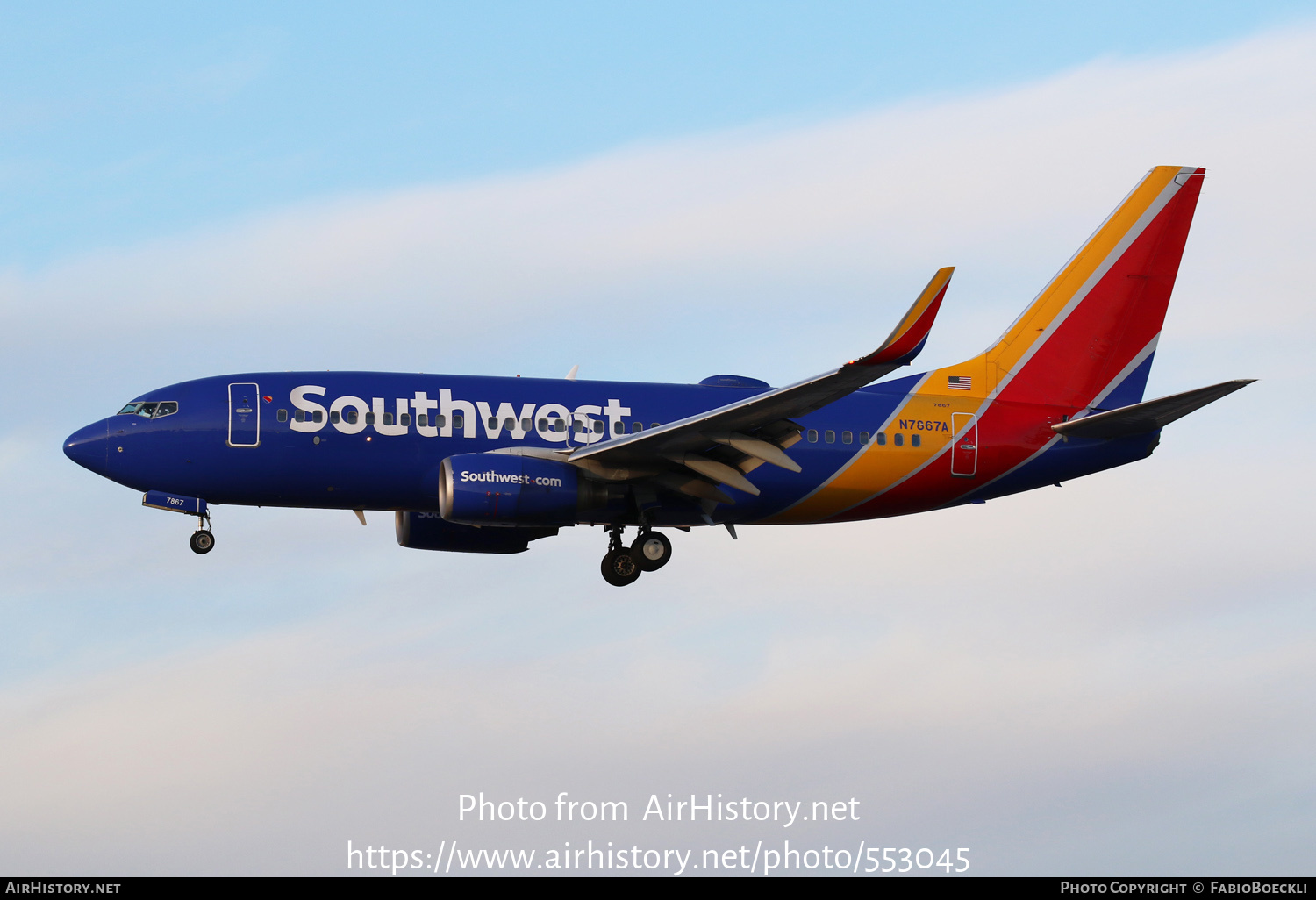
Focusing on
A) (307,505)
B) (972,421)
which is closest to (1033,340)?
(972,421)

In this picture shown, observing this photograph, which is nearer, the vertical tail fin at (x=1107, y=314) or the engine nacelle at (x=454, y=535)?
the engine nacelle at (x=454, y=535)

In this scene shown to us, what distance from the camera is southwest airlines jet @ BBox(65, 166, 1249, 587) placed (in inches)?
1416

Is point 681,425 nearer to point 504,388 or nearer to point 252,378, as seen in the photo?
point 504,388

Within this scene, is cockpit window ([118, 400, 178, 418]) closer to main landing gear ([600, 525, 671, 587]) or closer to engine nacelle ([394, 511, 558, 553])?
engine nacelle ([394, 511, 558, 553])

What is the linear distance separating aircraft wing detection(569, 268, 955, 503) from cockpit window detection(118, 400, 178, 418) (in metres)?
9.55

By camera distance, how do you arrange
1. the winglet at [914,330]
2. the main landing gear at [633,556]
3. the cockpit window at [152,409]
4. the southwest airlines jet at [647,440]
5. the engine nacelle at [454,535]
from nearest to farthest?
the winglet at [914,330] < the southwest airlines jet at [647,440] < the cockpit window at [152,409] < the main landing gear at [633,556] < the engine nacelle at [454,535]

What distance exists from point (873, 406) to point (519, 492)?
398 inches

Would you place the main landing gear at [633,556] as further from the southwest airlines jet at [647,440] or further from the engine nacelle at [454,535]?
the engine nacelle at [454,535]

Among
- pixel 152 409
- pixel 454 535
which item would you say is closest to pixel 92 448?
A: pixel 152 409

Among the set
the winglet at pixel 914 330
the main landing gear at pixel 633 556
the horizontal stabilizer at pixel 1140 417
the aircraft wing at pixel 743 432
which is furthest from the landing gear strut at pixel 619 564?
the horizontal stabilizer at pixel 1140 417

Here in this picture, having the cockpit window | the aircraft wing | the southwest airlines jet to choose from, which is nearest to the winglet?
the aircraft wing

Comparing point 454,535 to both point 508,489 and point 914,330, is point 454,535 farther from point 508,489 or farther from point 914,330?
point 914,330

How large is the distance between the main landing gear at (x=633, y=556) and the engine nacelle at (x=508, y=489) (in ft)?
8.62

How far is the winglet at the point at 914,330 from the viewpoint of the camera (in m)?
30.6
